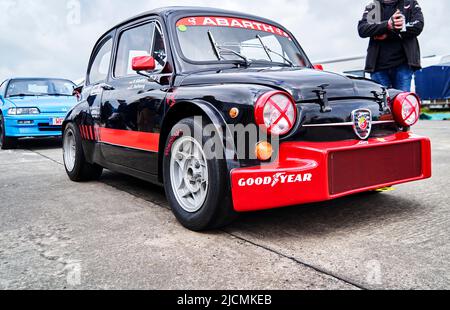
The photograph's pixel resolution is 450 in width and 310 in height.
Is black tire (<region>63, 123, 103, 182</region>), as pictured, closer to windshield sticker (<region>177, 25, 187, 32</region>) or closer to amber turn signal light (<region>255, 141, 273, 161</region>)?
windshield sticker (<region>177, 25, 187, 32</region>)

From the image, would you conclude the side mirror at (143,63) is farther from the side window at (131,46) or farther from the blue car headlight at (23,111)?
the blue car headlight at (23,111)

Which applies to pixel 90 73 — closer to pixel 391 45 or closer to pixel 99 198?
pixel 99 198

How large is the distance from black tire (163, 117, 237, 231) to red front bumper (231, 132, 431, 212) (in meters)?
0.12

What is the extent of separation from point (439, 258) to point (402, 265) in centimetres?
21

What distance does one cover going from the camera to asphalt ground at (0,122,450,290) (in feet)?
5.93

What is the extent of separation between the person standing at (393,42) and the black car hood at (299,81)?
1573 mm

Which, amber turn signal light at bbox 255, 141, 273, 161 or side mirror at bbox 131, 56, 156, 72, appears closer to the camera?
amber turn signal light at bbox 255, 141, 273, 161

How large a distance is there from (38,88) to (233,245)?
296 inches

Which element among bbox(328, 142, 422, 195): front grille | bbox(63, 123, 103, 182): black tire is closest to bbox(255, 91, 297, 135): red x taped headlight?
A: bbox(328, 142, 422, 195): front grille

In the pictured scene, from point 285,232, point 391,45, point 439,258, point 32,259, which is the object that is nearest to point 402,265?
point 439,258

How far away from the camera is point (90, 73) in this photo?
4504mm

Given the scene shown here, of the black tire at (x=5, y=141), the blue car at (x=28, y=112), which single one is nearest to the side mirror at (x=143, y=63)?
the blue car at (x=28, y=112)

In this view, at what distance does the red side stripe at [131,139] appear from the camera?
2.96 metres
